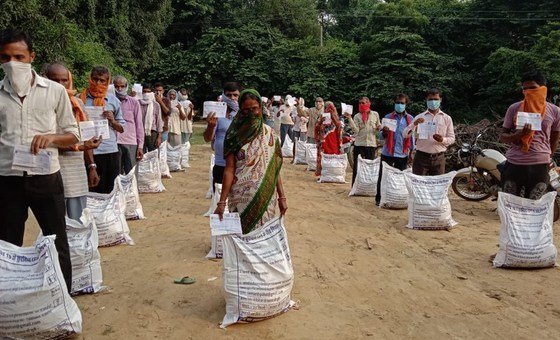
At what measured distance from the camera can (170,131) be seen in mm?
11891

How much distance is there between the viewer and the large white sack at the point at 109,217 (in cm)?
514

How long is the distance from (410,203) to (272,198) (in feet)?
10.3

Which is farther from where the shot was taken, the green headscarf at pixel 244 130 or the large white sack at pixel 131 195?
the large white sack at pixel 131 195

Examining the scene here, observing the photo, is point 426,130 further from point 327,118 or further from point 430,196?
point 327,118

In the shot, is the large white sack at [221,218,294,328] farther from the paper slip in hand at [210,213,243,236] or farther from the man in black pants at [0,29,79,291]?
the man in black pants at [0,29,79,291]

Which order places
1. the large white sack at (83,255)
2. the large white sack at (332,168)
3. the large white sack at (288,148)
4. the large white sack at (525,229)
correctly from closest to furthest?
the large white sack at (83,255), the large white sack at (525,229), the large white sack at (332,168), the large white sack at (288,148)

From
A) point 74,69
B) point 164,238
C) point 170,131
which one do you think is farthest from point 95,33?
point 164,238

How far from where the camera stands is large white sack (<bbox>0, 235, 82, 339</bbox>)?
283 cm

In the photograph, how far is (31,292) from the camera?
112 inches

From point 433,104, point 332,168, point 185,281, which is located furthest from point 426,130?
point 332,168

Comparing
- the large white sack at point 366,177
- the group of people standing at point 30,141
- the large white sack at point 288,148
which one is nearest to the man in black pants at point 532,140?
the large white sack at point 366,177

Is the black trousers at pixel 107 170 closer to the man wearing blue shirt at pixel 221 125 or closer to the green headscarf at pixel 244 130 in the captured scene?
the man wearing blue shirt at pixel 221 125

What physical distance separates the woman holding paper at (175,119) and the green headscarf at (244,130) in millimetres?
7897

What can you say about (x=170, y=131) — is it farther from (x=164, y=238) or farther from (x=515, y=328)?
(x=515, y=328)
